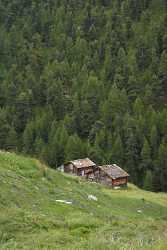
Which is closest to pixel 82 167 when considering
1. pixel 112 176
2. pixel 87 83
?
pixel 112 176

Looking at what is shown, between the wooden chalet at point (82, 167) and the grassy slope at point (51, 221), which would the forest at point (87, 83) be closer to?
the wooden chalet at point (82, 167)

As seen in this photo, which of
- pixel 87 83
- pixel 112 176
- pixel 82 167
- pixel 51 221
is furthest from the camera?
pixel 87 83

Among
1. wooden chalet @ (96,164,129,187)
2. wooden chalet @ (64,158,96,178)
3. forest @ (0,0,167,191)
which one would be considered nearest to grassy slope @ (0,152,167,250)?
wooden chalet @ (96,164,129,187)

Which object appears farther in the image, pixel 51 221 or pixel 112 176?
pixel 112 176

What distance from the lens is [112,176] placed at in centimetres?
6919

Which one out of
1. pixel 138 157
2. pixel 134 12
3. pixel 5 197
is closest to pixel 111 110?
pixel 138 157

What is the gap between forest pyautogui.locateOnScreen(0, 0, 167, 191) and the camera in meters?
99.4

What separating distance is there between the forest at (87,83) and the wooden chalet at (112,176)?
15.5 meters

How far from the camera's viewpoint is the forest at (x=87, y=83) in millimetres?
99375

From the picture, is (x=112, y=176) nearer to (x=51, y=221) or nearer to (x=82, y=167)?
(x=82, y=167)

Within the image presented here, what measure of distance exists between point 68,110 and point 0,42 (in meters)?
43.8

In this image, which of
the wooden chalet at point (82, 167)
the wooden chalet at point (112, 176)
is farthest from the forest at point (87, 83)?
the wooden chalet at point (112, 176)

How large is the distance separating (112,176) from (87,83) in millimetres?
60791

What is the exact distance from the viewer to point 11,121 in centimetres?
12150
